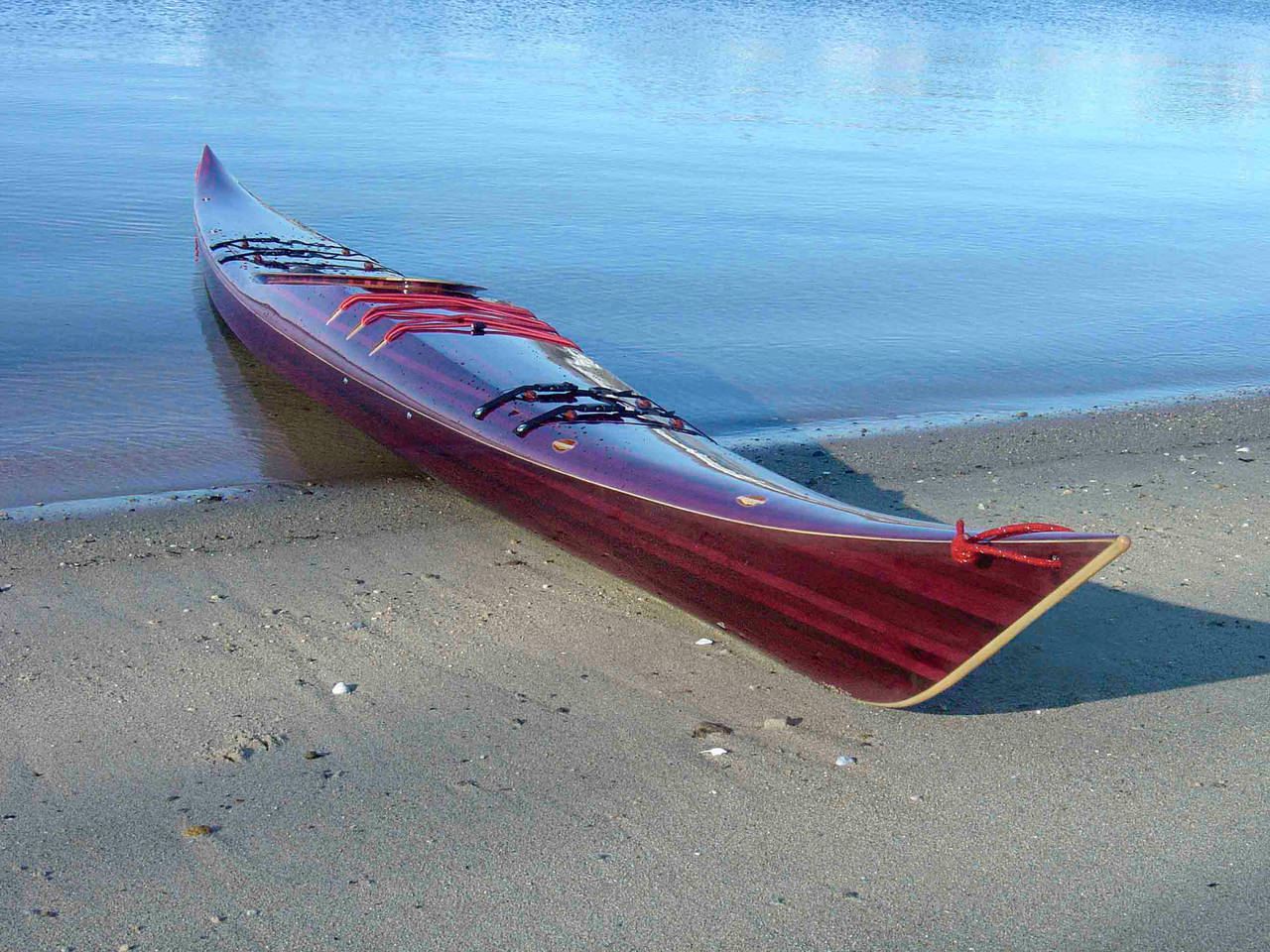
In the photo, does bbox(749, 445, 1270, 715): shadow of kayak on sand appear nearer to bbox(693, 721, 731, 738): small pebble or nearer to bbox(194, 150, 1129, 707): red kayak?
bbox(194, 150, 1129, 707): red kayak

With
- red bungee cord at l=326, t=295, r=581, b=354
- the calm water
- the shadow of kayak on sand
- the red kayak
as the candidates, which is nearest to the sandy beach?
the shadow of kayak on sand

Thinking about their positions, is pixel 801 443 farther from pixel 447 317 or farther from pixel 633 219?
pixel 633 219

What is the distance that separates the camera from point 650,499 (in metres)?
4.12

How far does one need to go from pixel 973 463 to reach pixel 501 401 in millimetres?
2560

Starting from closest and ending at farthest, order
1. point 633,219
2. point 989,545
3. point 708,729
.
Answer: point 989,545 < point 708,729 < point 633,219

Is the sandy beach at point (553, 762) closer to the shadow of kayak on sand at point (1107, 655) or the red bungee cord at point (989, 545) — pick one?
the shadow of kayak on sand at point (1107, 655)

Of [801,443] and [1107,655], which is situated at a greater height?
[1107,655]

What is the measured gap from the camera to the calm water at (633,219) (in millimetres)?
7340

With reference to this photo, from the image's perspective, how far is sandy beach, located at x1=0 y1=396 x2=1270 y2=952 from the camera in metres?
2.81

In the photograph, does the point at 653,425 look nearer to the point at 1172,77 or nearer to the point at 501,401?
the point at 501,401

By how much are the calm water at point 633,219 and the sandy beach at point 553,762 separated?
5.31 feet

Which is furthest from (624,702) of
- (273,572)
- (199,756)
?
(273,572)

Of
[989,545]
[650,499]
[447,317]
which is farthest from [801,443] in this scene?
[989,545]

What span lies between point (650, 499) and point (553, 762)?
3.40ft
